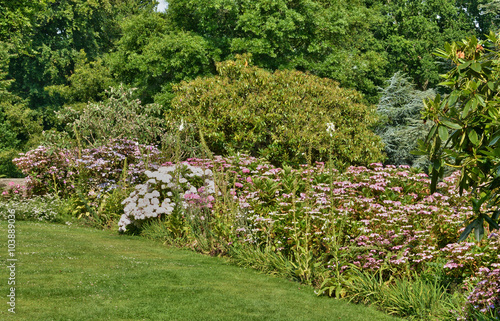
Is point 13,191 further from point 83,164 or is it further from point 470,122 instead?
point 470,122

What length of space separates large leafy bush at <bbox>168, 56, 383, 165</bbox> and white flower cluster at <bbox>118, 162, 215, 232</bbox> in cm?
202

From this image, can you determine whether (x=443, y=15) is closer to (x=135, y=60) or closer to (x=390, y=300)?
(x=135, y=60)

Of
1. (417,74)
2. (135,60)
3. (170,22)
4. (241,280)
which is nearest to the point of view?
(241,280)

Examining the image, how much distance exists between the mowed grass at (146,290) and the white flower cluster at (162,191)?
1.35m

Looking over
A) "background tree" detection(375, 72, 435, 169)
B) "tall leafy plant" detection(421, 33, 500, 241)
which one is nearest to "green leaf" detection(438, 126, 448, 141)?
"tall leafy plant" detection(421, 33, 500, 241)

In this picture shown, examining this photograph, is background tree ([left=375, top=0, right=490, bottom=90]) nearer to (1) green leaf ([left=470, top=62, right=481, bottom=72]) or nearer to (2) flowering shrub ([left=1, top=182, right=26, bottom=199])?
(2) flowering shrub ([left=1, top=182, right=26, bottom=199])

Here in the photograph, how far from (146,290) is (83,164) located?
5.96 m

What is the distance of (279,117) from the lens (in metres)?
11.1

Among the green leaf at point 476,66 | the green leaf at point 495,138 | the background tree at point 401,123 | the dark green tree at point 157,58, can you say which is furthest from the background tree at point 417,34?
the green leaf at point 495,138

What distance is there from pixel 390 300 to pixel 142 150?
7087mm

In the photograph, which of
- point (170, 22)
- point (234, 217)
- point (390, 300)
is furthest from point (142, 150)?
point (170, 22)

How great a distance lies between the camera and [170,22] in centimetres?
2144

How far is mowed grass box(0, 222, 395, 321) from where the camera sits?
4.59 meters

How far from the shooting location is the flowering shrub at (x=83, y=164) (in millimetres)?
10469
